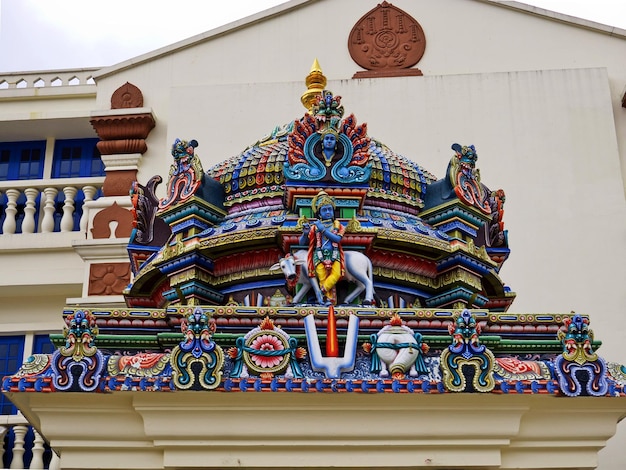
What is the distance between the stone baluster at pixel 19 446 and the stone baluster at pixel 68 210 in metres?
3.21

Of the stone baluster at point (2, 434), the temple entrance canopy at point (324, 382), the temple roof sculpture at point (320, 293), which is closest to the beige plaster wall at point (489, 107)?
the stone baluster at point (2, 434)

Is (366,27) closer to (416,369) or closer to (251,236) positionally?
(251,236)

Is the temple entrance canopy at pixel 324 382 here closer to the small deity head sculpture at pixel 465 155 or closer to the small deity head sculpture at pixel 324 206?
the small deity head sculpture at pixel 324 206

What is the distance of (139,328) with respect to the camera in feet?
24.4

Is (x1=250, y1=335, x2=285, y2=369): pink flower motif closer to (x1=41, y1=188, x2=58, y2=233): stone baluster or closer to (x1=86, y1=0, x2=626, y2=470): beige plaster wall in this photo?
(x1=86, y1=0, x2=626, y2=470): beige plaster wall

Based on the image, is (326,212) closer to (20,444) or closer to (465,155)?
→ (465,155)

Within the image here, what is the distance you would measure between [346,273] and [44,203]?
8.73m

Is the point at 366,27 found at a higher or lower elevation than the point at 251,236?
higher

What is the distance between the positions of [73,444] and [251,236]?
215 cm

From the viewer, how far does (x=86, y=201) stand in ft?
48.7

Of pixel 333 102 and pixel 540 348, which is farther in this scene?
pixel 333 102

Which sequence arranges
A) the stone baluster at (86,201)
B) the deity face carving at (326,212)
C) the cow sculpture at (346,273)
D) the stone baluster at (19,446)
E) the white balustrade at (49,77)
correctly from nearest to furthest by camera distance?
the cow sculpture at (346,273) → the deity face carving at (326,212) → the stone baluster at (19,446) → the stone baluster at (86,201) → the white balustrade at (49,77)

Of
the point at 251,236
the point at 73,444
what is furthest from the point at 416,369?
the point at 73,444

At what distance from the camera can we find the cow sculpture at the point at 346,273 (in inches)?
302
